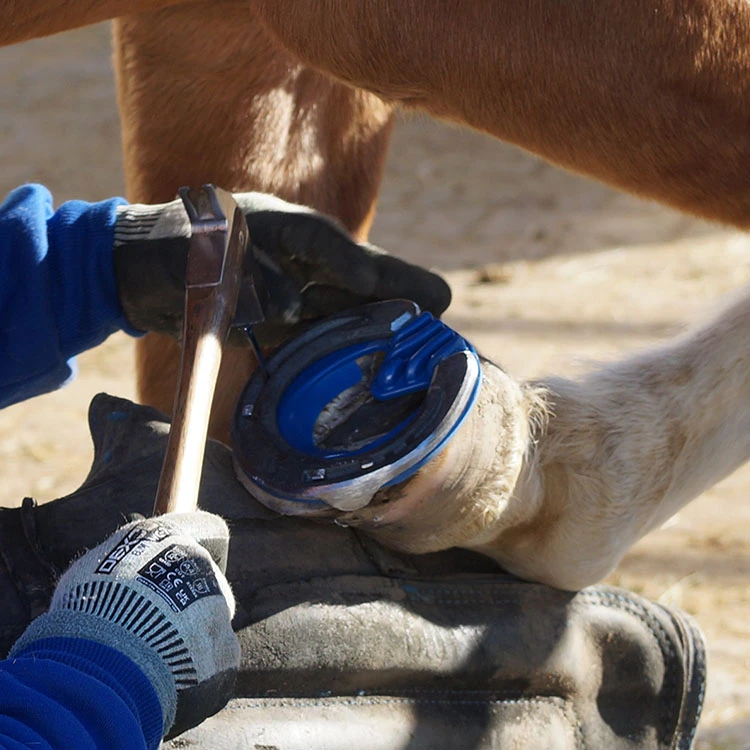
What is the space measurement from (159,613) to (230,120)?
85 centimetres

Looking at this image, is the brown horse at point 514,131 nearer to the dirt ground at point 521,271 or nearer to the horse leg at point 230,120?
the horse leg at point 230,120

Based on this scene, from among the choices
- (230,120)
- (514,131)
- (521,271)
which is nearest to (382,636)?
(514,131)

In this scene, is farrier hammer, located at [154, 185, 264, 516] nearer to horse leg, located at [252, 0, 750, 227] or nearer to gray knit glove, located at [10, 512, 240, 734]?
gray knit glove, located at [10, 512, 240, 734]

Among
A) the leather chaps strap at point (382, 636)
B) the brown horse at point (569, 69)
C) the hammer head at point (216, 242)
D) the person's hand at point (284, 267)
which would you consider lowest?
the leather chaps strap at point (382, 636)

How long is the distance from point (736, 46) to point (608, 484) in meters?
0.46

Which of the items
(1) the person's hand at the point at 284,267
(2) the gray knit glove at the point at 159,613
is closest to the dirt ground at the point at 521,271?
(1) the person's hand at the point at 284,267

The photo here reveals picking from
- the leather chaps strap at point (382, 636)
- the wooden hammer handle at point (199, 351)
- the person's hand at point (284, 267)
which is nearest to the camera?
the wooden hammer handle at point (199, 351)

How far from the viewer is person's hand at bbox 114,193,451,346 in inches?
50.1

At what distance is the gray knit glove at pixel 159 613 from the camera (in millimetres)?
858

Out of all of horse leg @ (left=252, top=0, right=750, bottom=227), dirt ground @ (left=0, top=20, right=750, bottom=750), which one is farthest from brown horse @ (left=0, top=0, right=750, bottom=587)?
dirt ground @ (left=0, top=20, right=750, bottom=750)

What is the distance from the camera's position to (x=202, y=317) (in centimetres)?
114

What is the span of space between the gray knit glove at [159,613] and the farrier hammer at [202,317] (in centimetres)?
8

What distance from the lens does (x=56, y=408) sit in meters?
2.55

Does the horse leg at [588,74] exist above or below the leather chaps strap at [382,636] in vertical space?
above
